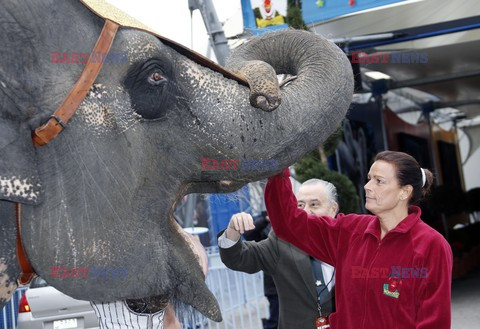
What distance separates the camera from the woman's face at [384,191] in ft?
10.7

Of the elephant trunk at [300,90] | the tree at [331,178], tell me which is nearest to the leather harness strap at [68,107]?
the elephant trunk at [300,90]

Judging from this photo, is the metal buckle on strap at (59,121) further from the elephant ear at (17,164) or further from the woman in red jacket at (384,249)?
the woman in red jacket at (384,249)

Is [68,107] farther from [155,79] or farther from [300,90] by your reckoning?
[300,90]

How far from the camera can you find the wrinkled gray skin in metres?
1.53

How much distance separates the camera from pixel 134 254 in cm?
169

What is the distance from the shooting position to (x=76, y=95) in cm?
159

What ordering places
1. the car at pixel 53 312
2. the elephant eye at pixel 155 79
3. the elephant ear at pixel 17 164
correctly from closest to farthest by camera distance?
the elephant ear at pixel 17 164 → the elephant eye at pixel 155 79 → the car at pixel 53 312

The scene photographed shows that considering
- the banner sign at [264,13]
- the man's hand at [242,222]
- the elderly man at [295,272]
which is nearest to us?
the man's hand at [242,222]

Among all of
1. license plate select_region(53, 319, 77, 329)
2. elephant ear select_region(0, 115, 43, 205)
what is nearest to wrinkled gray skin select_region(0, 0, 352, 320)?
elephant ear select_region(0, 115, 43, 205)

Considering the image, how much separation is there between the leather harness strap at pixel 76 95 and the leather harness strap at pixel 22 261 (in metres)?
0.16

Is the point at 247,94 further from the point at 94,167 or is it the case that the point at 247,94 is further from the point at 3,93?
the point at 3,93

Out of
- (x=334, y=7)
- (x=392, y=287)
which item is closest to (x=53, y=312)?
(x=334, y=7)

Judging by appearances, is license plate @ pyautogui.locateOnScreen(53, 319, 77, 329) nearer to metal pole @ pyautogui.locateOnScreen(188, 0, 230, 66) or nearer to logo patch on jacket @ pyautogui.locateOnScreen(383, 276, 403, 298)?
metal pole @ pyautogui.locateOnScreen(188, 0, 230, 66)

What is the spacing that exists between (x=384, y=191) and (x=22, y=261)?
2.06 meters
